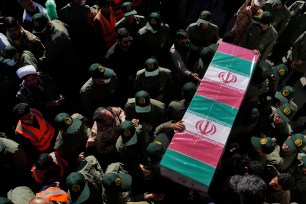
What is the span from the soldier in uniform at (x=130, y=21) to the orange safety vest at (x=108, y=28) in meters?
0.15

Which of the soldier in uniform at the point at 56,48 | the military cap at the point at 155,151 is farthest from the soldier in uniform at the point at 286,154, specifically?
the soldier in uniform at the point at 56,48

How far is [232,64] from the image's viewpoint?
4.55 m

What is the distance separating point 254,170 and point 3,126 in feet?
14.0

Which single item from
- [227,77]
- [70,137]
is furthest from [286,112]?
[70,137]

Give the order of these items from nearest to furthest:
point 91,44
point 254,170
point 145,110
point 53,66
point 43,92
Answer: point 254,170 < point 145,110 < point 43,92 < point 53,66 < point 91,44

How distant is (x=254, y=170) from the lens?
374cm

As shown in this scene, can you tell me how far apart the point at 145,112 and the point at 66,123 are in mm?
1101

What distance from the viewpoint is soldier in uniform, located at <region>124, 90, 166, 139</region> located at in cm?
431

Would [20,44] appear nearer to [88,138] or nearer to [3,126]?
[3,126]

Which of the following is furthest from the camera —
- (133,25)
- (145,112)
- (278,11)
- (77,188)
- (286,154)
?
(278,11)

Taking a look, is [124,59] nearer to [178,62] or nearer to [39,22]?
[178,62]

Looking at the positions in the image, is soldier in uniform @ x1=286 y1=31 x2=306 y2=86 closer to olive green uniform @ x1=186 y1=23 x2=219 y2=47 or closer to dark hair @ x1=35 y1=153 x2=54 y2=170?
olive green uniform @ x1=186 y1=23 x2=219 y2=47

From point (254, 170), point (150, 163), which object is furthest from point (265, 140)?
point (150, 163)

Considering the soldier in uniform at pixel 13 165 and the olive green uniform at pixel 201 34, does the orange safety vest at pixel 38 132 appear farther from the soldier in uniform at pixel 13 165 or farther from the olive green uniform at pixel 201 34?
the olive green uniform at pixel 201 34
